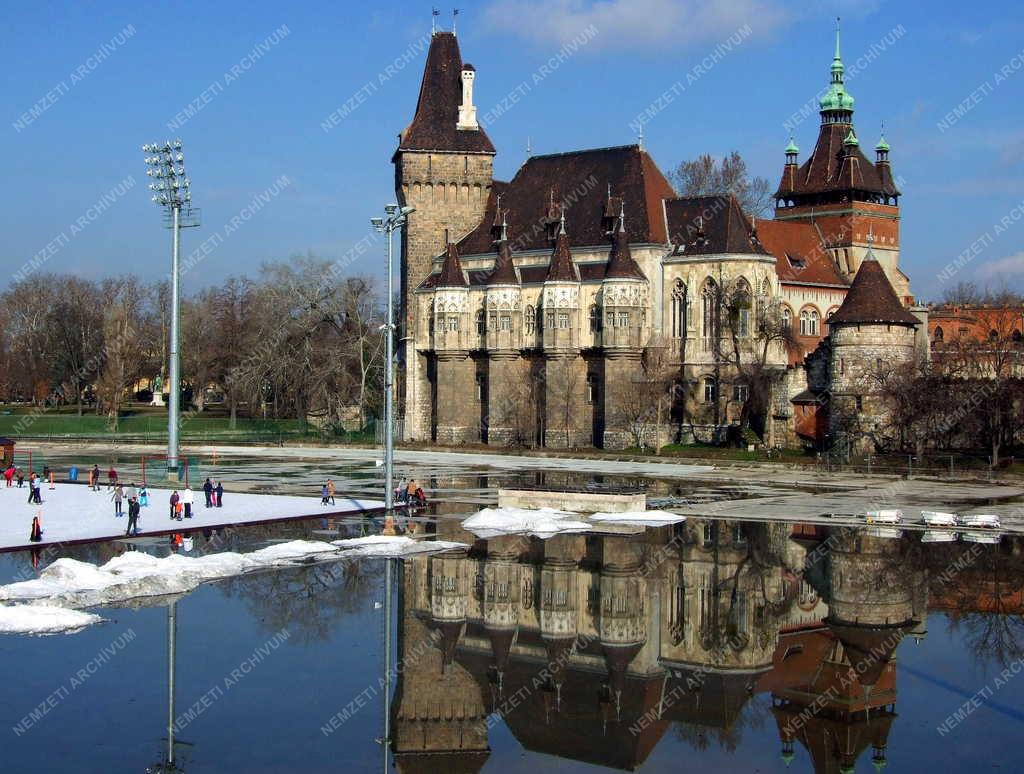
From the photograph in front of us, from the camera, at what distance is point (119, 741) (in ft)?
61.3

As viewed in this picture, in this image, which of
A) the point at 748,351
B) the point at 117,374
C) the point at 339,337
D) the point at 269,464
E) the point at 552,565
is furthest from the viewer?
the point at 117,374

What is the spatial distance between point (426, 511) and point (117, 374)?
71.2 metres

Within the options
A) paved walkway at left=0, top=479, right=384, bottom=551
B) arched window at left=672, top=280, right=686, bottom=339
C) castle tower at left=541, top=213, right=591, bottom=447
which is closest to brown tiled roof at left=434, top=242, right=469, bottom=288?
castle tower at left=541, top=213, right=591, bottom=447

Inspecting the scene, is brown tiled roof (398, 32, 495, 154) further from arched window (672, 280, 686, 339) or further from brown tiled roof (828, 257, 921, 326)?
brown tiled roof (828, 257, 921, 326)

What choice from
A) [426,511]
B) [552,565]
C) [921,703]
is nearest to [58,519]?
[426,511]

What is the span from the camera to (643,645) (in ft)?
81.1

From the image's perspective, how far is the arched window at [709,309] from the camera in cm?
7638

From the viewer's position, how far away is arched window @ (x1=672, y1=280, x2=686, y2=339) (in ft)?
254

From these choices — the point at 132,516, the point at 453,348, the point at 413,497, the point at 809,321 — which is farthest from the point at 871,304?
the point at 132,516

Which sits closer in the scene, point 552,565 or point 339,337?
point 552,565

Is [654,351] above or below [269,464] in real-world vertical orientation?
above

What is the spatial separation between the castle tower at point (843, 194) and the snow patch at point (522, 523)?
54453 mm

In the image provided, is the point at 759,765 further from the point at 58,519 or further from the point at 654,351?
the point at 654,351

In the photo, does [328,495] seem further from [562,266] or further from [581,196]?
[581,196]
